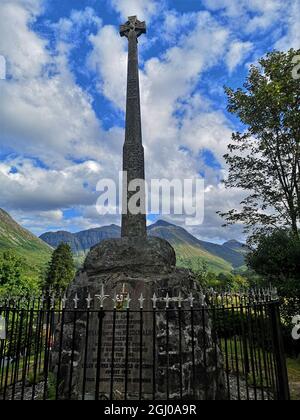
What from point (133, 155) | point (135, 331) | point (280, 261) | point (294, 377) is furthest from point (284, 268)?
point (135, 331)

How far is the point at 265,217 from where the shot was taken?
17.7 m

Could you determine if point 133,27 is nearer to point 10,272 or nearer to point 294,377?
point 294,377

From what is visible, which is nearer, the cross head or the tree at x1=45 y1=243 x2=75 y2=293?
the cross head

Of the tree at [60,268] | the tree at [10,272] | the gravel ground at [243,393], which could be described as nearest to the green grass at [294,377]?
the gravel ground at [243,393]

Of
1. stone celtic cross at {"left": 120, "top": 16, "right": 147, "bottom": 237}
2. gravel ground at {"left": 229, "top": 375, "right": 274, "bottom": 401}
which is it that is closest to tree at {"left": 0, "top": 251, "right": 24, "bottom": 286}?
stone celtic cross at {"left": 120, "top": 16, "right": 147, "bottom": 237}

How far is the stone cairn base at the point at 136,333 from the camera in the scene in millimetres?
6598

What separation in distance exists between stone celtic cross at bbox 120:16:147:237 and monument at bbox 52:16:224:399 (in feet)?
9.06

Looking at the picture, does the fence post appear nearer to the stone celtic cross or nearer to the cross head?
the stone celtic cross

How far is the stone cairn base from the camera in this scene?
6.60 meters

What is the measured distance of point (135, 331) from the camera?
7047 mm

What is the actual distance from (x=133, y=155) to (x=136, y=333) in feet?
24.2

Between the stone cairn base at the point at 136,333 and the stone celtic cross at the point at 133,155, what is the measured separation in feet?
9.56
